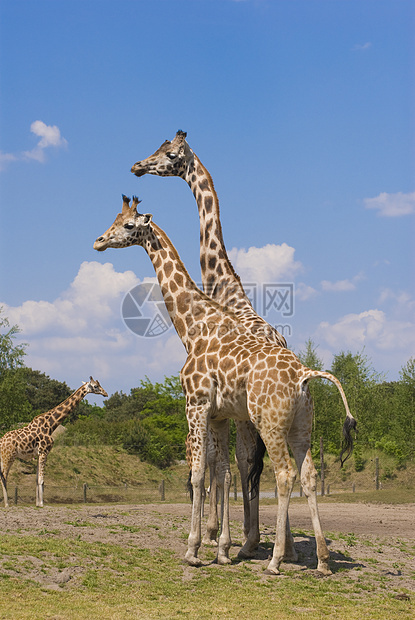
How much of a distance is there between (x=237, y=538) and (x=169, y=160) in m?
8.14

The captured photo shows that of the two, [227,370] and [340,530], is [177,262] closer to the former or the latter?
[227,370]

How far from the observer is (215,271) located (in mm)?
13312

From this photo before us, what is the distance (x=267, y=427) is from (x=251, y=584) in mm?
2222

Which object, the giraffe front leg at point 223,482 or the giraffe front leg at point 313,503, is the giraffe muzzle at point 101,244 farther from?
the giraffe front leg at point 313,503

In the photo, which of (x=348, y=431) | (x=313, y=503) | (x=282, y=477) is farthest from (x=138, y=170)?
(x=313, y=503)

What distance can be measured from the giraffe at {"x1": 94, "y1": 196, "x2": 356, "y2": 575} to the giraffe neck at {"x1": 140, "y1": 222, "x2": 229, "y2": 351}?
18 mm

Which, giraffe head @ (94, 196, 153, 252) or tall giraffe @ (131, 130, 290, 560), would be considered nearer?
tall giraffe @ (131, 130, 290, 560)

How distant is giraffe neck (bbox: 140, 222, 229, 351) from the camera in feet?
37.0

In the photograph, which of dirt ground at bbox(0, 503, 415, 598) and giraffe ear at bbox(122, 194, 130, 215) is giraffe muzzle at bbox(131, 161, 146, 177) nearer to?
giraffe ear at bbox(122, 194, 130, 215)

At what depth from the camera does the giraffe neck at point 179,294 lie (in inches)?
444

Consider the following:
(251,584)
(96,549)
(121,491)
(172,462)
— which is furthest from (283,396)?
(172,462)

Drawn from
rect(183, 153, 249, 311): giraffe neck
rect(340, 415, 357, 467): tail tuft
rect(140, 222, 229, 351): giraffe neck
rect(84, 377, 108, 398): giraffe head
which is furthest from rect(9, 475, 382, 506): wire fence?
rect(340, 415, 357, 467): tail tuft

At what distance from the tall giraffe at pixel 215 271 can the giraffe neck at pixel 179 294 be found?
33.6 inches

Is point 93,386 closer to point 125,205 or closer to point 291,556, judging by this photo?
point 125,205
